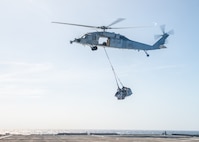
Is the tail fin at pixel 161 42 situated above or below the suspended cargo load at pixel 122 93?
above

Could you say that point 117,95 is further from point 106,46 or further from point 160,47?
point 160,47

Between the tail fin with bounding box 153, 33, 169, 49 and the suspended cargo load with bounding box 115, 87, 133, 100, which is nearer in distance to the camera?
the suspended cargo load with bounding box 115, 87, 133, 100

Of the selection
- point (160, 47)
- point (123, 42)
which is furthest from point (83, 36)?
point (160, 47)

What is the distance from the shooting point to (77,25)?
3984 centimetres

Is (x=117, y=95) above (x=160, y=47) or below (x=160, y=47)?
below

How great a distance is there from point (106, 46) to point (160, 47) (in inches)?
391

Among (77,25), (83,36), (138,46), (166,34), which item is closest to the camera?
(77,25)

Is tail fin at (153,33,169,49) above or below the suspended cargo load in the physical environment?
above

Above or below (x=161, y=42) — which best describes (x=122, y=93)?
below

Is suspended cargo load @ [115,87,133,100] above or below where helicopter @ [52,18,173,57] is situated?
below

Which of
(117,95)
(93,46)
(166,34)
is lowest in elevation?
(117,95)

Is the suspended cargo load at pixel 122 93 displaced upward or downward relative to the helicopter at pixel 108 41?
downward

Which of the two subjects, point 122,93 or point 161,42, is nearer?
point 122,93

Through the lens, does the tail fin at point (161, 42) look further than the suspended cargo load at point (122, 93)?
Yes
